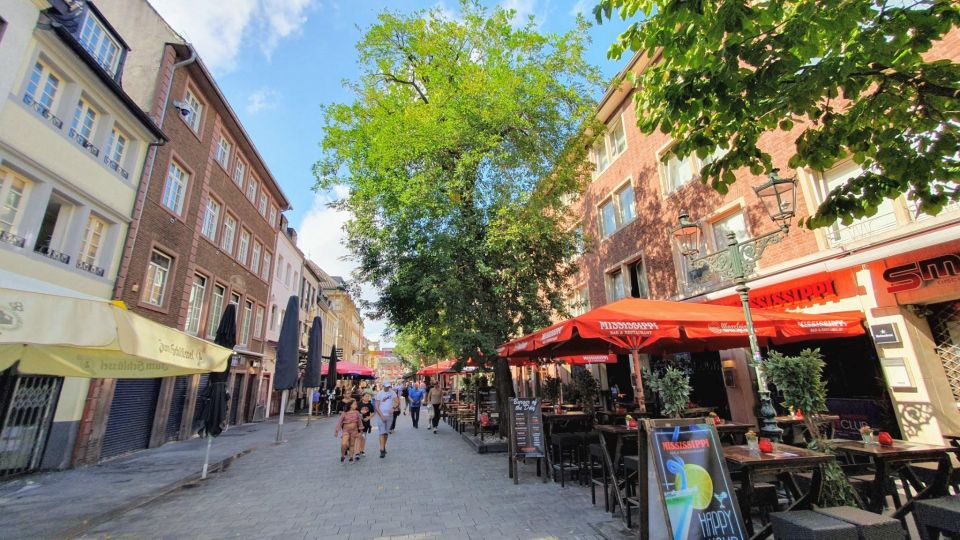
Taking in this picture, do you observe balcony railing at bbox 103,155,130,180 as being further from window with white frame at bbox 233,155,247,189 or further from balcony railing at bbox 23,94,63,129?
window with white frame at bbox 233,155,247,189

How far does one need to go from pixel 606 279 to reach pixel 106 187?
54.8ft

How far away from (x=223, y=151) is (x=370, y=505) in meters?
16.7

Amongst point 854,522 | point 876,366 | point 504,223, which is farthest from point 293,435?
point 876,366

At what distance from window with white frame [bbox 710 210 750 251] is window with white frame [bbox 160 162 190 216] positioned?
1700 centimetres

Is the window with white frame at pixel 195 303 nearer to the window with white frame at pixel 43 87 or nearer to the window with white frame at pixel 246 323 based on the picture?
the window with white frame at pixel 246 323

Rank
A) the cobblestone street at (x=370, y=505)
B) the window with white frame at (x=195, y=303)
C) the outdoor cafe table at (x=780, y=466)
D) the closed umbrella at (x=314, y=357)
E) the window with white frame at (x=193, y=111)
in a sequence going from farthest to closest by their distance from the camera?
the closed umbrella at (x=314, y=357) < the window with white frame at (x=195, y=303) < the window with white frame at (x=193, y=111) < the cobblestone street at (x=370, y=505) < the outdoor cafe table at (x=780, y=466)

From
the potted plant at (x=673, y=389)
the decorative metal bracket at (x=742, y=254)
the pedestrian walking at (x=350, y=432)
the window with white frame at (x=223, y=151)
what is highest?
the window with white frame at (x=223, y=151)

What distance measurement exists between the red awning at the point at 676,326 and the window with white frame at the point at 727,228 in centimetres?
350

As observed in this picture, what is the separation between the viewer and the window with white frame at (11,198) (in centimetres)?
777

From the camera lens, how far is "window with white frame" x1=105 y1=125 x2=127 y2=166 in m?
10.5

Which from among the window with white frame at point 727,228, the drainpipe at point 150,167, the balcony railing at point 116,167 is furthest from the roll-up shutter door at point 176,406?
the window with white frame at point 727,228

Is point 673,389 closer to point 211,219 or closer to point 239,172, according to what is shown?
point 211,219

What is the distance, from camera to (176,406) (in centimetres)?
1338

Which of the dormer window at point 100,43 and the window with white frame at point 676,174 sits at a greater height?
the dormer window at point 100,43
